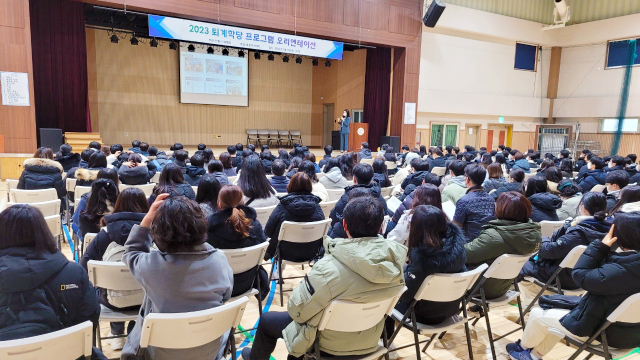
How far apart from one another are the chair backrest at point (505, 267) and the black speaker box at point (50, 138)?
10.9 metres

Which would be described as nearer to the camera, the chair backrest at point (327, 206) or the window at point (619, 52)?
the chair backrest at point (327, 206)

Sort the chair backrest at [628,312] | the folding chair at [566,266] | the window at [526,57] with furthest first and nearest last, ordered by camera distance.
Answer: the window at [526,57] < the folding chair at [566,266] < the chair backrest at [628,312]

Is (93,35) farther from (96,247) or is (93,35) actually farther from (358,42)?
(96,247)

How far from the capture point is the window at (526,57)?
59.0 ft

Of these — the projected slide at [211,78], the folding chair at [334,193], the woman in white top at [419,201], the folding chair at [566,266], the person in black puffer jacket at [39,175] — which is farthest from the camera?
the projected slide at [211,78]

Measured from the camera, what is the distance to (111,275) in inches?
94.2

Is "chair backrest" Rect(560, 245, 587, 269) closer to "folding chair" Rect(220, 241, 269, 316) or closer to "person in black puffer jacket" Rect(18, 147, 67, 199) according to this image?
"folding chair" Rect(220, 241, 269, 316)

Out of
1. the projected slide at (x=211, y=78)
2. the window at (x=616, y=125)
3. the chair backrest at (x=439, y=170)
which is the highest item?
the projected slide at (x=211, y=78)

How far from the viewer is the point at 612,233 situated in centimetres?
234

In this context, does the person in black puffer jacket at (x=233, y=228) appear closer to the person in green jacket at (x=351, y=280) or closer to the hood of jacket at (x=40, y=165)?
the person in green jacket at (x=351, y=280)

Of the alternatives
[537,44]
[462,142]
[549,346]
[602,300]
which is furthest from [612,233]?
[537,44]

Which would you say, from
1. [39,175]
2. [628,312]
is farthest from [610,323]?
[39,175]

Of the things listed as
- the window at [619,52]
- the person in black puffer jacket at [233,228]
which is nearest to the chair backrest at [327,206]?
the person in black puffer jacket at [233,228]

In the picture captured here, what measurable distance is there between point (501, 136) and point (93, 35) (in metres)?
16.8
